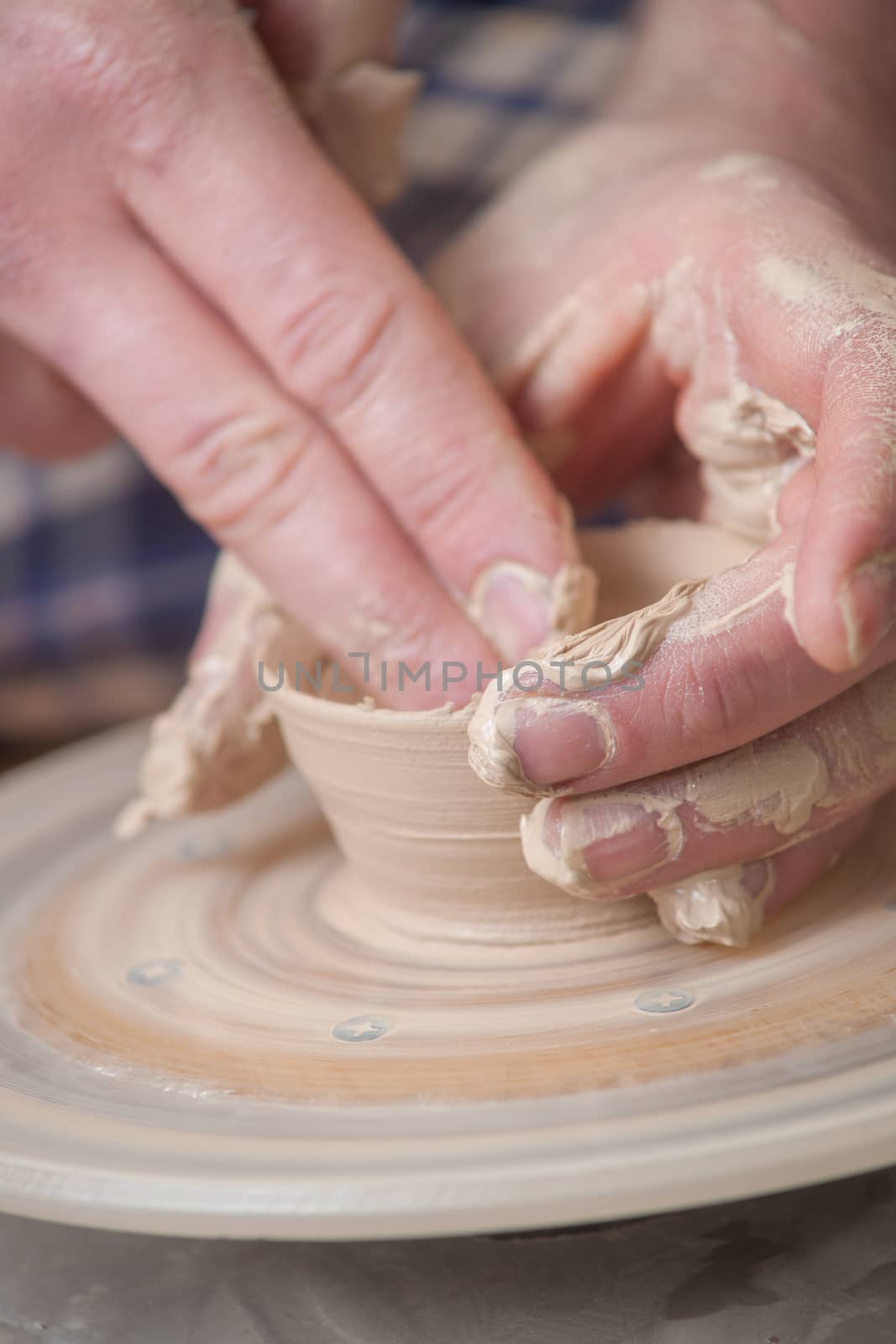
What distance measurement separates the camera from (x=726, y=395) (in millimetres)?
922

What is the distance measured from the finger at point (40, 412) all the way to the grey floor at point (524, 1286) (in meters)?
0.87

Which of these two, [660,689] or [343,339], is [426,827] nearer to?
[660,689]

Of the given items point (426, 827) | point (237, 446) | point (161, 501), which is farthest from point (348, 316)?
point (161, 501)

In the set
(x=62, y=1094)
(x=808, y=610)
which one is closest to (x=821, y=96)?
(x=808, y=610)

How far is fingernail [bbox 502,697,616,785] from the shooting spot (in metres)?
0.68

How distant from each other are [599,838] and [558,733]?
8 centimetres

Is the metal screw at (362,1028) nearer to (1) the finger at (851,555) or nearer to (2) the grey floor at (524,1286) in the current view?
(2) the grey floor at (524,1286)

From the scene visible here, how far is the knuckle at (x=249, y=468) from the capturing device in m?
0.96

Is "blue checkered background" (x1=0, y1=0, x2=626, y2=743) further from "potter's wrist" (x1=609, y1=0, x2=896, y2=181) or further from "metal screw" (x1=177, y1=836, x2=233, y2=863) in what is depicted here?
"metal screw" (x1=177, y1=836, x2=233, y2=863)

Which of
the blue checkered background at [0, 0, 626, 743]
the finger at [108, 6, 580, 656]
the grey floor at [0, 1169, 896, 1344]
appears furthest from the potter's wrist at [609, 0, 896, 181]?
the grey floor at [0, 1169, 896, 1344]

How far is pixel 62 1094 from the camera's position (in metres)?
0.79

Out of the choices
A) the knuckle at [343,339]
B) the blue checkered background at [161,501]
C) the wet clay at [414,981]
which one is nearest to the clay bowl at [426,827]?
the wet clay at [414,981]

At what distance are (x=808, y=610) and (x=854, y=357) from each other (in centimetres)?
20

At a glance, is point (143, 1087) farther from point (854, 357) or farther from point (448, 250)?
point (448, 250)
